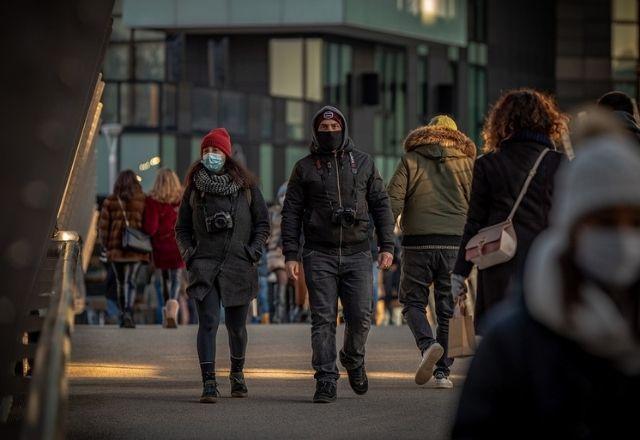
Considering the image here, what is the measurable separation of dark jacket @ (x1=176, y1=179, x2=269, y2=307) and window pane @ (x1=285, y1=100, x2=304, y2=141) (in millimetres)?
46744

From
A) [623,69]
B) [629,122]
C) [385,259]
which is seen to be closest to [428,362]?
[385,259]

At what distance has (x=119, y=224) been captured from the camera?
21.9 metres

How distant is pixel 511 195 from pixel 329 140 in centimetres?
277

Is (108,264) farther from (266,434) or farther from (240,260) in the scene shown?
(266,434)

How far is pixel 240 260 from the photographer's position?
1203 cm

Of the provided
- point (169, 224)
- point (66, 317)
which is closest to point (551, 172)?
point (66, 317)

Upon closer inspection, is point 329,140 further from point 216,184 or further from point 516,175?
point 516,175

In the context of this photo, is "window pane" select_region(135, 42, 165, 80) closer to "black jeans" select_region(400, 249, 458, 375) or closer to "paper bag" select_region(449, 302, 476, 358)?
"black jeans" select_region(400, 249, 458, 375)

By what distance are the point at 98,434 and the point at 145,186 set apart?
4446 centimetres

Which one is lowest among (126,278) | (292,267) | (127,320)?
(127,320)

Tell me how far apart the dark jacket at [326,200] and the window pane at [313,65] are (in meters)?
48.5

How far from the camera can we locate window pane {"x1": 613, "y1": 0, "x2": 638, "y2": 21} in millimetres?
82125

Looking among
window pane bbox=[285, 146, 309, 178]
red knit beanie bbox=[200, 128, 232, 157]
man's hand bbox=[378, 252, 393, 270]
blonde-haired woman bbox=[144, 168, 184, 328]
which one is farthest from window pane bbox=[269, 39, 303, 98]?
man's hand bbox=[378, 252, 393, 270]

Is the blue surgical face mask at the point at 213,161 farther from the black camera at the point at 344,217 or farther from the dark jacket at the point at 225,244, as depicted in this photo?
the black camera at the point at 344,217
